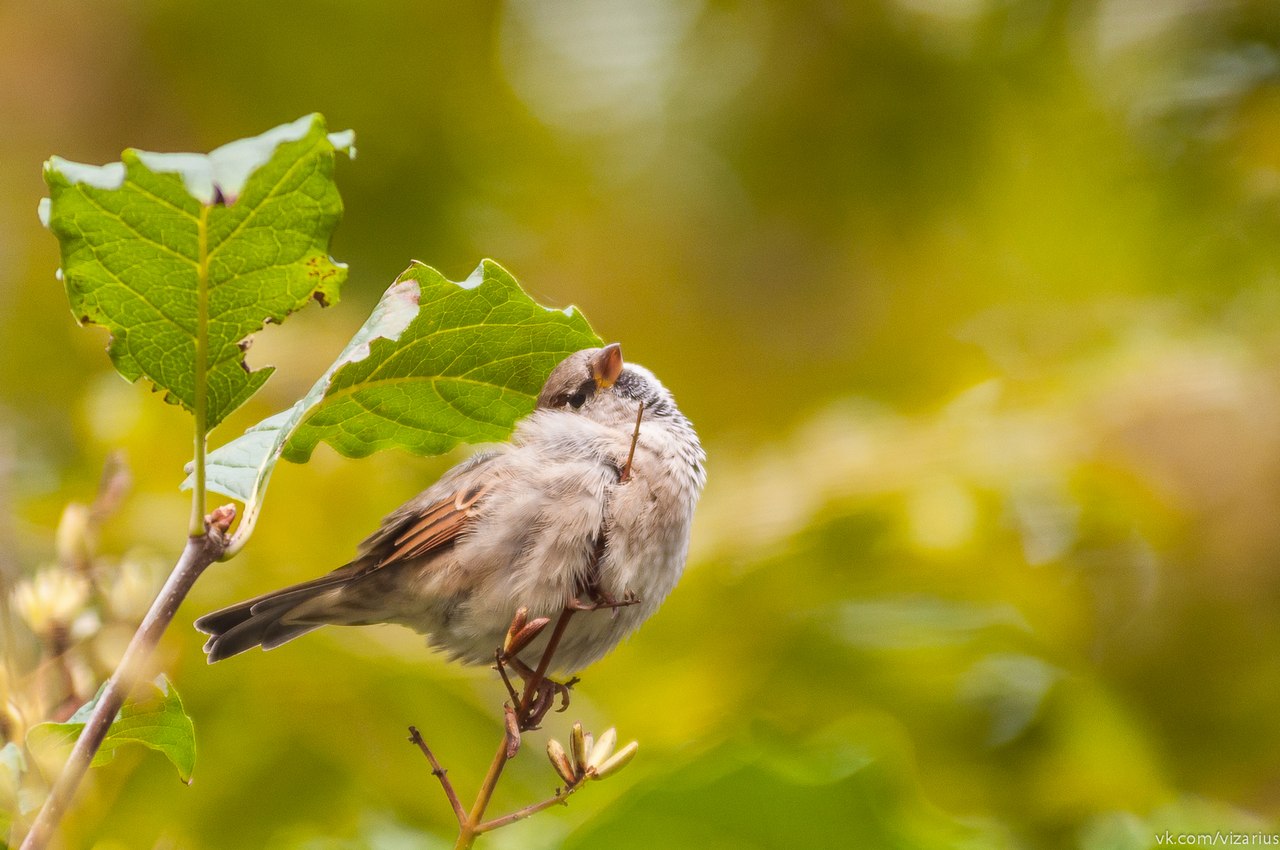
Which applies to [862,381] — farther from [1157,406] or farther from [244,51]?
[244,51]

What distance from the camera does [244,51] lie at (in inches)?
154

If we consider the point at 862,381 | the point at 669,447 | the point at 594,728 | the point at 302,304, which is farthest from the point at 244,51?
the point at 302,304

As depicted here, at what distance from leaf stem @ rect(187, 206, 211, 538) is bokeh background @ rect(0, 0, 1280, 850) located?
843 millimetres

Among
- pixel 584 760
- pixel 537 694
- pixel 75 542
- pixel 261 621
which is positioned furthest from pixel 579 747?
pixel 261 621

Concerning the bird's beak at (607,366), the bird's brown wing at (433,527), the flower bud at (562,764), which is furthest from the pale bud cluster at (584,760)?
the bird's brown wing at (433,527)

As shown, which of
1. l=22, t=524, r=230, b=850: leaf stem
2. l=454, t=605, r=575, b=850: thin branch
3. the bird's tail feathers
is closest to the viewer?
l=22, t=524, r=230, b=850: leaf stem

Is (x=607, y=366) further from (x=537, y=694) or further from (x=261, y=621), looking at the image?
(x=261, y=621)

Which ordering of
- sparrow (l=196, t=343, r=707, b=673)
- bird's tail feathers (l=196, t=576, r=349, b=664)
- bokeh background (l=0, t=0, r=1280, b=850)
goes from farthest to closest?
bokeh background (l=0, t=0, r=1280, b=850) < bird's tail feathers (l=196, t=576, r=349, b=664) < sparrow (l=196, t=343, r=707, b=673)

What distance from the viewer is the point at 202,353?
921mm

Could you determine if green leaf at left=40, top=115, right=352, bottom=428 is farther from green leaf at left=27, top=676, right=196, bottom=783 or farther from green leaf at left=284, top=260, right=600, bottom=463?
green leaf at left=27, top=676, right=196, bottom=783

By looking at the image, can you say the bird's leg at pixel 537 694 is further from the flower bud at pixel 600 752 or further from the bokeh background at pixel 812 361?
the bokeh background at pixel 812 361

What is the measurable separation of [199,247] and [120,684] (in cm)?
36

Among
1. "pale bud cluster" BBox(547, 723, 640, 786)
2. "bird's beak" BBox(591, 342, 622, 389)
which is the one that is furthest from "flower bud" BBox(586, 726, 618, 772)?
"bird's beak" BBox(591, 342, 622, 389)

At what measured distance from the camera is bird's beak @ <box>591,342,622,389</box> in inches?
58.5
